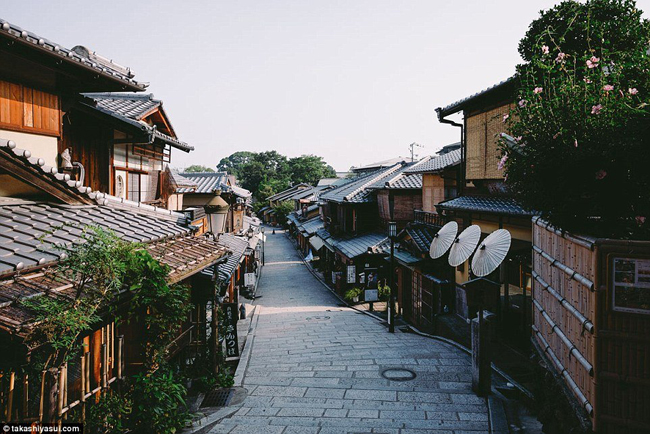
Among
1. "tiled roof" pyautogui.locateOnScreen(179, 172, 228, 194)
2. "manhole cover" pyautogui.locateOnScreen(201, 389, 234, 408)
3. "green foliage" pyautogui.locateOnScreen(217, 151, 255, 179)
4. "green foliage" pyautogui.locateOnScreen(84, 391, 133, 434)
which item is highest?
"green foliage" pyautogui.locateOnScreen(217, 151, 255, 179)

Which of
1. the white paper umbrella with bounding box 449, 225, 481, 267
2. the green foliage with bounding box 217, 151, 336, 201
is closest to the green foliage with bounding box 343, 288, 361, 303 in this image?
the white paper umbrella with bounding box 449, 225, 481, 267

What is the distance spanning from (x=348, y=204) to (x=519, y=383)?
2326 cm

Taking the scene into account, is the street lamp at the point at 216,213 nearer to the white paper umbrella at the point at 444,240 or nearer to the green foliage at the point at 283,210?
the white paper umbrella at the point at 444,240

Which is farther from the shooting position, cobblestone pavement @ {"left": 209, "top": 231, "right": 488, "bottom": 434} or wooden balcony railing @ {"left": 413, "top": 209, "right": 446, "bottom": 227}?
wooden balcony railing @ {"left": 413, "top": 209, "right": 446, "bottom": 227}

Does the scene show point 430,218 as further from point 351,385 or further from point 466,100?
point 351,385

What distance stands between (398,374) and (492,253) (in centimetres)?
438

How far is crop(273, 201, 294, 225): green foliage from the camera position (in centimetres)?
8212

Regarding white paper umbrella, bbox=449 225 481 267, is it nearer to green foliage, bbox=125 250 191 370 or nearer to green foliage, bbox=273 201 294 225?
green foliage, bbox=125 250 191 370

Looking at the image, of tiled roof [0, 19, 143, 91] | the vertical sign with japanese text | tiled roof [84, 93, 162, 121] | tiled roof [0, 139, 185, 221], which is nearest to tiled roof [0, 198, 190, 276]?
tiled roof [0, 139, 185, 221]

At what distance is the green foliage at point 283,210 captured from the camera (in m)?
82.1

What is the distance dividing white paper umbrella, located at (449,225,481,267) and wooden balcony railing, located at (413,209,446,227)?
603cm

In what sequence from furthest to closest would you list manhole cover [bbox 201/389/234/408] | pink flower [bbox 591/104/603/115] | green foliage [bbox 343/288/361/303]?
1. green foliage [bbox 343/288/361/303]
2. manhole cover [bbox 201/389/234/408]
3. pink flower [bbox 591/104/603/115]

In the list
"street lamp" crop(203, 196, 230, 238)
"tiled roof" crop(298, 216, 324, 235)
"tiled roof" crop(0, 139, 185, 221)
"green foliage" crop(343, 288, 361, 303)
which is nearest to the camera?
"tiled roof" crop(0, 139, 185, 221)

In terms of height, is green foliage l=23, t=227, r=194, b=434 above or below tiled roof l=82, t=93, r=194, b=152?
below
